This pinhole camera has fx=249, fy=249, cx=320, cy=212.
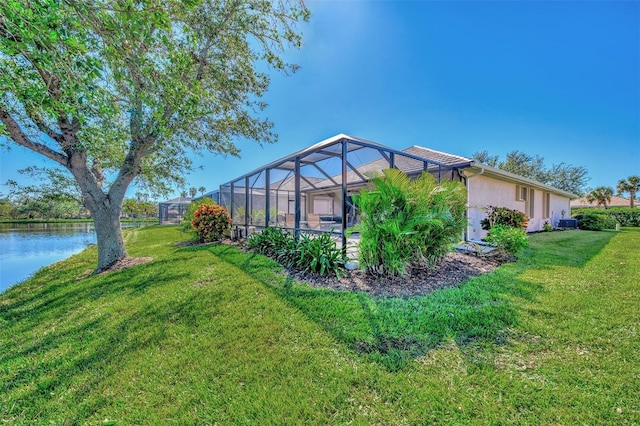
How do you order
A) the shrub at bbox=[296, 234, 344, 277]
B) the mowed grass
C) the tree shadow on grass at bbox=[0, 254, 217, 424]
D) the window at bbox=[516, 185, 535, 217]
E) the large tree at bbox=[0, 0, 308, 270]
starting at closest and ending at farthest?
the mowed grass
the tree shadow on grass at bbox=[0, 254, 217, 424]
the large tree at bbox=[0, 0, 308, 270]
the shrub at bbox=[296, 234, 344, 277]
the window at bbox=[516, 185, 535, 217]

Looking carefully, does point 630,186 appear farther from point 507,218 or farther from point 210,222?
point 210,222

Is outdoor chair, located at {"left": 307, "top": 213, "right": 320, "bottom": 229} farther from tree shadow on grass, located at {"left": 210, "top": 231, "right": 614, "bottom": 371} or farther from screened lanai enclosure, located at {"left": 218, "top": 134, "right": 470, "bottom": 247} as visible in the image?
tree shadow on grass, located at {"left": 210, "top": 231, "right": 614, "bottom": 371}

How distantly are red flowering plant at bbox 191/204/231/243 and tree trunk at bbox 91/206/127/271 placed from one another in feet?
10.2

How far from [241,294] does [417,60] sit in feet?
34.1

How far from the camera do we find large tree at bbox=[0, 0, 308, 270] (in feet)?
9.68

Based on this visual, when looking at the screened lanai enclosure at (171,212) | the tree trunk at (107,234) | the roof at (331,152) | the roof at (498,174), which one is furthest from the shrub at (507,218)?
the screened lanai enclosure at (171,212)

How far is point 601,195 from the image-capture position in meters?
34.0

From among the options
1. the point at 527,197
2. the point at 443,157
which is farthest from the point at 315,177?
the point at 527,197

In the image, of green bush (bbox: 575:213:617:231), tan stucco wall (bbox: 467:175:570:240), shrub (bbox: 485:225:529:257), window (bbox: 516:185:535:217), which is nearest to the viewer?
shrub (bbox: 485:225:529:257)

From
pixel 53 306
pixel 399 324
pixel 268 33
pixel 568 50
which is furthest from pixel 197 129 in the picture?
pixel 568 50

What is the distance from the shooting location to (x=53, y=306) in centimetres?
446

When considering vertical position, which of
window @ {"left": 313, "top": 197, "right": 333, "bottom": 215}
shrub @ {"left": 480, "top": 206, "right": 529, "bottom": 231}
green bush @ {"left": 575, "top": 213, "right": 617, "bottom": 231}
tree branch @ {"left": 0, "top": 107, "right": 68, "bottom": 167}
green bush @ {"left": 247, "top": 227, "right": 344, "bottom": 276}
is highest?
tree branch @ {"left": 0, "top": 107, "right": 68, "bottom": 167}

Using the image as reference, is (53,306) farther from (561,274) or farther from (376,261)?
(561,274)

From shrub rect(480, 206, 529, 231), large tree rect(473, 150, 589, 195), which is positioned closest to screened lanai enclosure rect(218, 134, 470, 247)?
shrub rect(480, 206, 529, 231)
